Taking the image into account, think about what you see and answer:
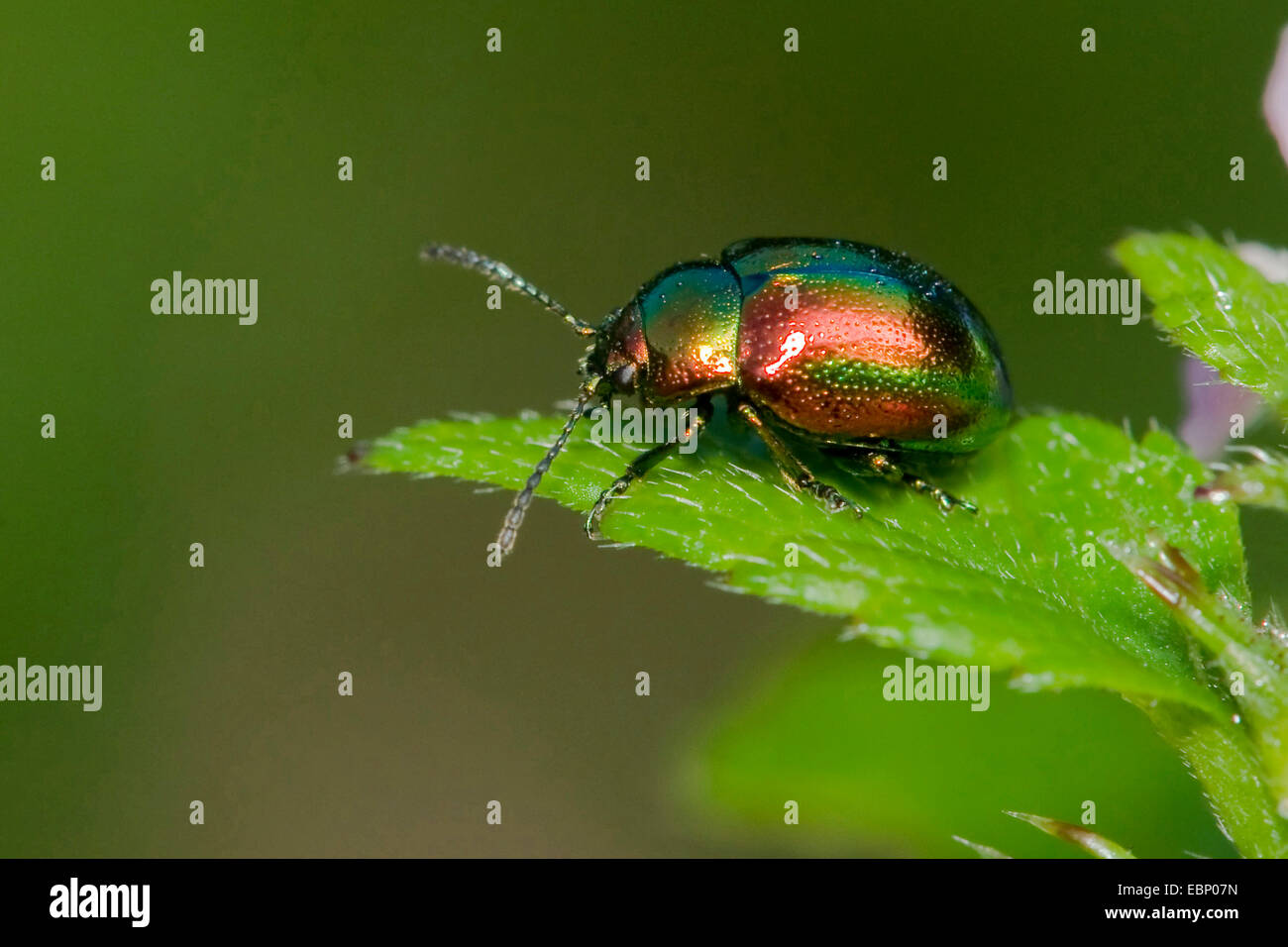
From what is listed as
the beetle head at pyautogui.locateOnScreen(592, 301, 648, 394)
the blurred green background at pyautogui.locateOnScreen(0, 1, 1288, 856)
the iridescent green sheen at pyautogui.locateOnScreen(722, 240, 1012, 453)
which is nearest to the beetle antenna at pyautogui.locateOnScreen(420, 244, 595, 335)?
the beetle head at pyautogui.locateOnScreen(592, 301, 648, 394)

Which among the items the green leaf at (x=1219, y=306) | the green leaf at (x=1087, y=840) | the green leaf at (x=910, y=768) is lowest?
the green leaf at (x=910, y=768)

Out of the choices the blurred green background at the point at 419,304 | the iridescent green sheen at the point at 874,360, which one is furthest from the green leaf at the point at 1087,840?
the blurred green background at the point at 419,304

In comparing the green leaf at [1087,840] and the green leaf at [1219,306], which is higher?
the green leaf at [1219,306]

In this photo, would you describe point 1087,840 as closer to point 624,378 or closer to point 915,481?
point 915,481

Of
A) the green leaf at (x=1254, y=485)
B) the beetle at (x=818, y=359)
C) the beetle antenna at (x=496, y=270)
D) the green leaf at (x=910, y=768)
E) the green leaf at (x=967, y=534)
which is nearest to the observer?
the green leaf at (x=1254, y=485)

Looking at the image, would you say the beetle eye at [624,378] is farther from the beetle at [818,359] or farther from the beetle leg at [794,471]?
the beetle leg at [794,471]

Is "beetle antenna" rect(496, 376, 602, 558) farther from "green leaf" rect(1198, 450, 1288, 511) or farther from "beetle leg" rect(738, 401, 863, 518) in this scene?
"green leaf" rect(1198, 450, 1288, 511)

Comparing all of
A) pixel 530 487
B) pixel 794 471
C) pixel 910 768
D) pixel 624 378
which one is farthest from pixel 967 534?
pixel 910 768

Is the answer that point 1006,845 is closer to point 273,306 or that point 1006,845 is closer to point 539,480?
point 539,480
